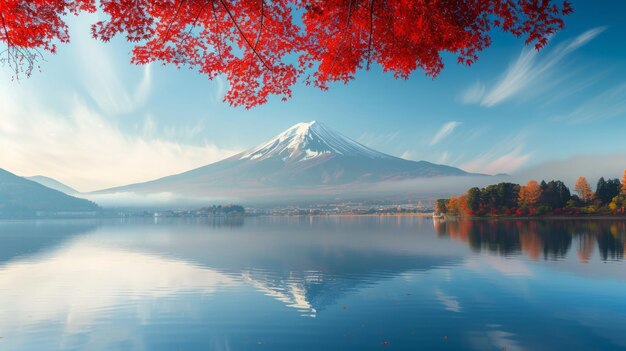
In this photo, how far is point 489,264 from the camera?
2288cm

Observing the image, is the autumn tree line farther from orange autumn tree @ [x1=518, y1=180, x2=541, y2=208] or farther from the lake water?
the lake water

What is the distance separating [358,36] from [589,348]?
26.8 ft

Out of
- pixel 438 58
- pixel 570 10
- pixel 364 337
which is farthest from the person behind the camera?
pixel 364 337

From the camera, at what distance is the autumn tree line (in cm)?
7788

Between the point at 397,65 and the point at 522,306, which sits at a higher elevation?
the point at 397,65

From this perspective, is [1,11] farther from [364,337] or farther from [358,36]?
[364,337]

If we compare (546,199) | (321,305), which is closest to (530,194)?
(546,199)

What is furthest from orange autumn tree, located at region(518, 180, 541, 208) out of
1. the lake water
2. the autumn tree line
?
the lake water

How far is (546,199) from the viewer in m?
83.6

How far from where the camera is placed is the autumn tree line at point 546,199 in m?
77.9

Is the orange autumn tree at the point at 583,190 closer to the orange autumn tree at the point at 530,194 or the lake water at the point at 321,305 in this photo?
the orange autumn tree at the point at 530,194

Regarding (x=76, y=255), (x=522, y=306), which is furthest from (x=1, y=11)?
(x=76, y=255)

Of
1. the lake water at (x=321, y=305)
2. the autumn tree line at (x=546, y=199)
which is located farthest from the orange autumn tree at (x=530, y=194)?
the lake water at (x=321, y=305)

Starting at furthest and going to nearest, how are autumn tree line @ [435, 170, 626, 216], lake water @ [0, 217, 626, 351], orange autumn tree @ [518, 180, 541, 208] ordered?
orange autumn tree @ [518, 180, 541, 208] → autumn tree line @ [435, 170, 626, 216] → lake water @ [0, 217, 626, 351]
